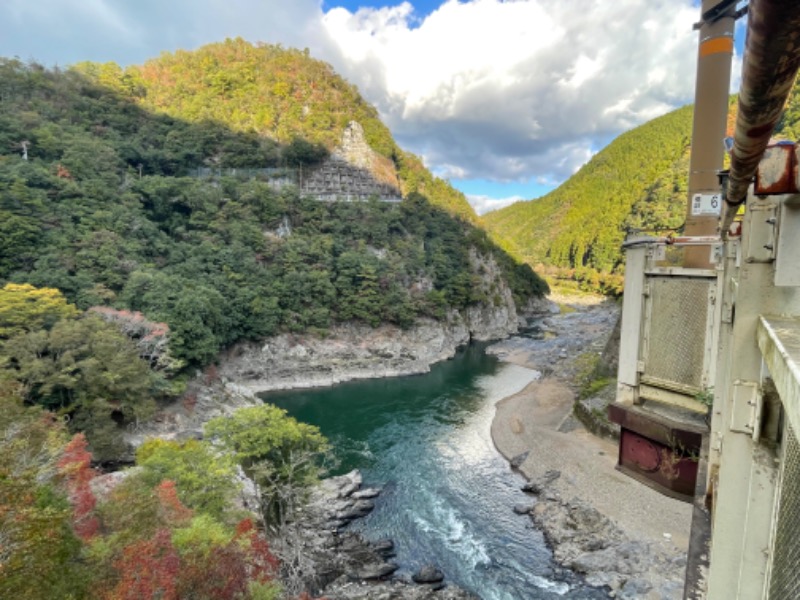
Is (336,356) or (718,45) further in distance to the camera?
(336,356)

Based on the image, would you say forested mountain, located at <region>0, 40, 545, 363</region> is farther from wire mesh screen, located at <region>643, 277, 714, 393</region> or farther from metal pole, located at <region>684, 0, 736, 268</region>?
metal pole, located at <region>684, 0, 736, 268</region>

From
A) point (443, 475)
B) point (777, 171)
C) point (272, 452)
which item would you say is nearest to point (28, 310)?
point (272, 452)

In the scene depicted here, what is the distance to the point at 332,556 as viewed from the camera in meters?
12.3

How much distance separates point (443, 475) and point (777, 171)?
654 inches

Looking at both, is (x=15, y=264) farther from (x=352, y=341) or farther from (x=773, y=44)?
(x=773, y=44)

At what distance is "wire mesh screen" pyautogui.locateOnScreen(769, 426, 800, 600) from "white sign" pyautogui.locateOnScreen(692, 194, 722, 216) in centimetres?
488

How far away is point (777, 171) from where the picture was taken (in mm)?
1828

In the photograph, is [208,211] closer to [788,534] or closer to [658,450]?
[658,450]

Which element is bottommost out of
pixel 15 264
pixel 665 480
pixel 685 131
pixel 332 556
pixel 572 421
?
pixel 332 556


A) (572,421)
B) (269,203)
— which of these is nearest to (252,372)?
(269,203)

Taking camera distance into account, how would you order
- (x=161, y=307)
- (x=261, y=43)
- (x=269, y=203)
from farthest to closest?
(x=261, y=43) → (x=269, y=203) → (x=161, y=307)

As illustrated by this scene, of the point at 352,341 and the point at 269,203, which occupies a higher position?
the point at 269,203

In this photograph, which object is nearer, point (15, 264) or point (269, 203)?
point (15, 264)

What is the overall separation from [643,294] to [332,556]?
11.3m
